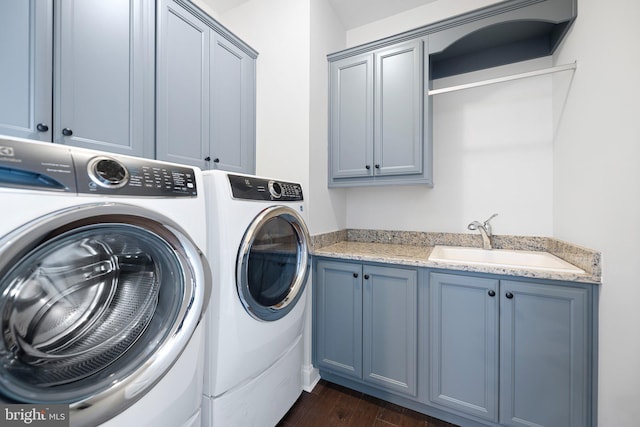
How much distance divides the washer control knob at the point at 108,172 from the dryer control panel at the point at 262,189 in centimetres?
40

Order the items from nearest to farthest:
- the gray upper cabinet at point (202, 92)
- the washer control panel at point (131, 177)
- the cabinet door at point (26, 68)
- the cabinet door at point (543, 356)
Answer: the washer control panel at point (131, 177)
the cabinet door at point (26, 68)
the cabinet door at point (543, 356)
the gray upper cabinet at point (202, 92)

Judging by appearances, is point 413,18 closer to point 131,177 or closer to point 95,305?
point 131,177

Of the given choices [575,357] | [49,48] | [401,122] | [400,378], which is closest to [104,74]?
[49,48]

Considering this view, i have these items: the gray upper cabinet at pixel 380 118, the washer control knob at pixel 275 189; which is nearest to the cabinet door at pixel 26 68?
the washer control knob at pixel 275 189

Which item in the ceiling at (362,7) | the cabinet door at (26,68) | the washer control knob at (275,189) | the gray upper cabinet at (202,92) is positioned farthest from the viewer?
the ceiling at (362,7)

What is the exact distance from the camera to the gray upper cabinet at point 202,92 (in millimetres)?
1392

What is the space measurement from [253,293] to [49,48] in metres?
1.27

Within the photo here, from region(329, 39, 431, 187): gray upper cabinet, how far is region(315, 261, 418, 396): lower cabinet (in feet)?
2.30

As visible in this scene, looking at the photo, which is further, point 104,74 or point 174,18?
point 174,18

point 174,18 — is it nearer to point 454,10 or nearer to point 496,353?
point 454,10

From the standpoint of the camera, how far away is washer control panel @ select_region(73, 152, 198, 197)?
2.14ft

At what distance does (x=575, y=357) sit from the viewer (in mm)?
1164

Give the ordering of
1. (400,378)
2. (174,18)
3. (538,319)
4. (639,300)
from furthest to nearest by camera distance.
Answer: (400,378) < (174,18) < (538,319) < (639,300)

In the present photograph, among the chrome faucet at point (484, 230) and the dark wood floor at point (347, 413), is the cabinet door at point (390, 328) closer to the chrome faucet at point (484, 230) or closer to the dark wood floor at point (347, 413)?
the dark wood floor at point (347, 413)
